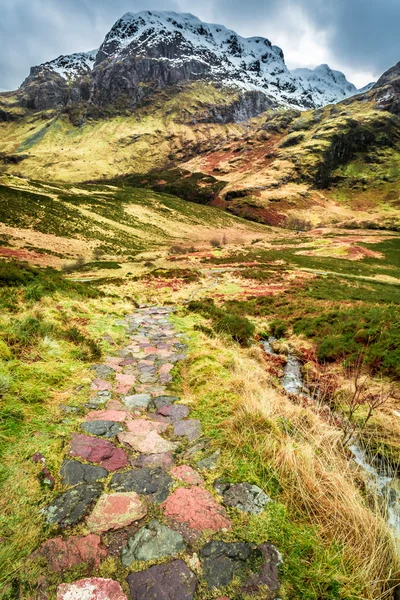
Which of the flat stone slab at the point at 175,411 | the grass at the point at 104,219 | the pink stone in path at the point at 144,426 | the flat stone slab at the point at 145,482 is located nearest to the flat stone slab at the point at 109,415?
the pink stone in path at the point at 144,426

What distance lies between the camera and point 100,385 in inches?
196

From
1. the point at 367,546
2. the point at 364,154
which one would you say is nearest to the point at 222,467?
the point at 367,546

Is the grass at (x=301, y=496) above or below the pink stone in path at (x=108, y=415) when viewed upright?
above

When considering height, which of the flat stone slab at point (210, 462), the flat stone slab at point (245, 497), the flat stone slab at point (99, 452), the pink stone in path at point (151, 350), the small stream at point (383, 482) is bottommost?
the pink stone in path at point (151, 350)

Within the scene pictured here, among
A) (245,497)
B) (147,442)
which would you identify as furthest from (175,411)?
(245,497)

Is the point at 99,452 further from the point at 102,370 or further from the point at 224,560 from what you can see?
the point at 102,370

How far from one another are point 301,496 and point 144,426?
2.12m

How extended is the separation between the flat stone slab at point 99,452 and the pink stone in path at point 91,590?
116cm

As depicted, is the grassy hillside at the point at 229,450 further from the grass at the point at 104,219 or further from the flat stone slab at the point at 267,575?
the grass at the point at 104,219

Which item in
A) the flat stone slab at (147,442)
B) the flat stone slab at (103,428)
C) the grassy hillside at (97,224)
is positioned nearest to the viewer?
the flat stone slab at (147,442)

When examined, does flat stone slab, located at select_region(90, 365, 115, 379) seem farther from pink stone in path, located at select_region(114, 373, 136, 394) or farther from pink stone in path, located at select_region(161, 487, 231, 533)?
pink stone in path, located at select_region(161, 487, 231, 533)

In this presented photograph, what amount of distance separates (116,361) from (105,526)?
405cm

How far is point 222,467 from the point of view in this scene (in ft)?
10.5

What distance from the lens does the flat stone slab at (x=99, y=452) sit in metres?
3.18
